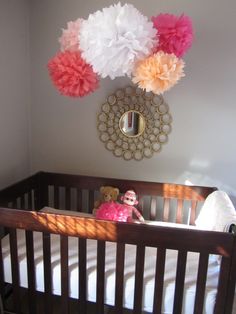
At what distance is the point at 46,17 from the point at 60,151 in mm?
1186

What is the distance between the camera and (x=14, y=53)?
2324 mm

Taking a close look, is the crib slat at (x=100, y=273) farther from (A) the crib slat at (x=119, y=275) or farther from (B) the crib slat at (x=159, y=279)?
(B) the crib slat at (x=159, y=279)

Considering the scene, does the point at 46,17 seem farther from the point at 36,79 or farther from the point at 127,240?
the point at 127,240

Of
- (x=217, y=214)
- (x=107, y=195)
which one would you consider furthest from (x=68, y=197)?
(x=217, y=214)

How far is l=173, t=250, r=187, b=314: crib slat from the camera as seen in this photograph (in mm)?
1447

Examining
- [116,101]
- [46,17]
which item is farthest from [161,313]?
[46,17]

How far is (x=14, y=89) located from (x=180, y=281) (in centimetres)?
194

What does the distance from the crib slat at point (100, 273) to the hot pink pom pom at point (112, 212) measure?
505mm

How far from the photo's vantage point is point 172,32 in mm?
1347

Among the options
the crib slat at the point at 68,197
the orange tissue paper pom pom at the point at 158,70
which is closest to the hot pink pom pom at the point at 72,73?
the orange tissue paper pom pom at the point at 158,70

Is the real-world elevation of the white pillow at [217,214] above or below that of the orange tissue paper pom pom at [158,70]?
below

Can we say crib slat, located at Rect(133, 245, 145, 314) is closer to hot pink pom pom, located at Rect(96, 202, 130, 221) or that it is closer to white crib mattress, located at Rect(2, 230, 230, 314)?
white crib mattress, located at Rect(2, 230, 230, 314)

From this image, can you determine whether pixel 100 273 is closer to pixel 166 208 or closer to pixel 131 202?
pixel 131 202

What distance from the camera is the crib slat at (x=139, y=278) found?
148 cm
